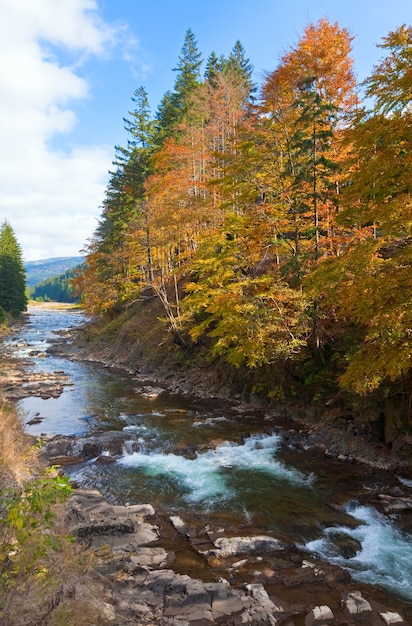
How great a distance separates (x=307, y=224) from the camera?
1698 centimetres

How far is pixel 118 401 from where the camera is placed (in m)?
22.5

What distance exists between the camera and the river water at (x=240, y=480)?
9.32 metres

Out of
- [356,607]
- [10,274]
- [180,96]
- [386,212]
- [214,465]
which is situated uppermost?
[180,96]

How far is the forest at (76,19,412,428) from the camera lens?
985 cm

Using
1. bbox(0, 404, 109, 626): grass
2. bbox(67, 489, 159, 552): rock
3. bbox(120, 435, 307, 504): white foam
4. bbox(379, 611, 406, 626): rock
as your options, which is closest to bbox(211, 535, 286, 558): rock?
bbox(67, 489, 159, 552): rock

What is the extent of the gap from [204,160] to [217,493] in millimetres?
29044

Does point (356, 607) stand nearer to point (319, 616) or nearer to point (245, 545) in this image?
point (319, 616)

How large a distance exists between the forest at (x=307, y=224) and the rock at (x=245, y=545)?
4.77 m

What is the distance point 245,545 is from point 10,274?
63373 millimetres

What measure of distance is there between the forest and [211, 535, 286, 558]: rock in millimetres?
4772

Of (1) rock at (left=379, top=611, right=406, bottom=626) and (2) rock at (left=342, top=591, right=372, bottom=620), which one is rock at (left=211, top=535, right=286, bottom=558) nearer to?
(2) rock at (left=342, top=591, right=372, bottom=620)

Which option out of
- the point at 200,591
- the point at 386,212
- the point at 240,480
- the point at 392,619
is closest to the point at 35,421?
the point at 240,480

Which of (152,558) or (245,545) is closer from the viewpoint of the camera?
(152,558)

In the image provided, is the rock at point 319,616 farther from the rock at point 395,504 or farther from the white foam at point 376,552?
the rock at point 395,504
